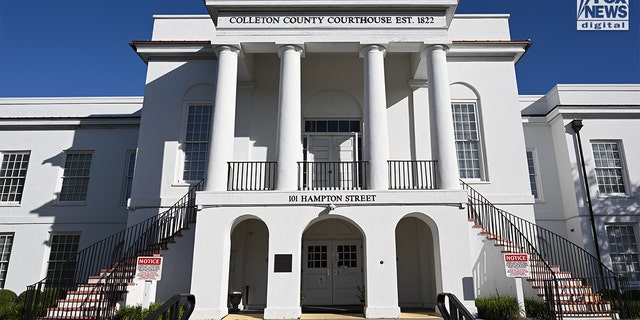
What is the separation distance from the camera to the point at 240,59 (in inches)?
584

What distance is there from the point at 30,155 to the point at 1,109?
472 cm

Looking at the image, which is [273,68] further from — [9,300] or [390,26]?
[9,300]

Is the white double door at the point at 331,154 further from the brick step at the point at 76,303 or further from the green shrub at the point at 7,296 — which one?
the green shrub at the point at 7,296

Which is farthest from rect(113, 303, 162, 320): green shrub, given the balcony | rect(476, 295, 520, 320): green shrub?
rect(476, 295, 520, 320): green shrub

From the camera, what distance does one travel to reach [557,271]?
12930 mm

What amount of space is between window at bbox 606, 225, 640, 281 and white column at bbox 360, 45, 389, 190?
1183 centimetres

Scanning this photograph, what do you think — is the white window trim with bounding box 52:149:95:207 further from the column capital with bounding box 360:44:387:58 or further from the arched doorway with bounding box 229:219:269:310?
the column capital with bounding box 360:44:387:58

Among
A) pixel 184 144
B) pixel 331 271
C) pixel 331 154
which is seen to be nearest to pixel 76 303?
pixel 184 144

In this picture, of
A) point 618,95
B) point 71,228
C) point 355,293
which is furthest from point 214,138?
point 618,95

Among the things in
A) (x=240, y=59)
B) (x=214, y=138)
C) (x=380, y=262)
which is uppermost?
(x=240, y=59)

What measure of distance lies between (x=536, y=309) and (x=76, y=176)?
19.6 m

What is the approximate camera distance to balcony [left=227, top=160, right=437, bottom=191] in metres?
13.3

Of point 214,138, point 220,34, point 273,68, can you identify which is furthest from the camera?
point 273,68

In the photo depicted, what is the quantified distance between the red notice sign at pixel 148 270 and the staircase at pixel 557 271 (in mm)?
9492
